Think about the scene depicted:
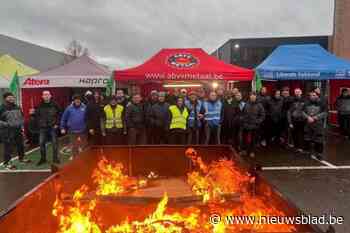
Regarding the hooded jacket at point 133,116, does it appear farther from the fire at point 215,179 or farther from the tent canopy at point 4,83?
the tent canopy at point 4,83

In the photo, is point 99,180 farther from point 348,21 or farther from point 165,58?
point 348,21

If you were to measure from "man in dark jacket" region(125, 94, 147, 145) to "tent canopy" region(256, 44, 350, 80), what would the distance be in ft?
12.6

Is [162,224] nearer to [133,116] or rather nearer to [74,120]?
[133,116]

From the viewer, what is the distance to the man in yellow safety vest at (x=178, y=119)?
26.5ft

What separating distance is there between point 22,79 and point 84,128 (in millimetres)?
3907

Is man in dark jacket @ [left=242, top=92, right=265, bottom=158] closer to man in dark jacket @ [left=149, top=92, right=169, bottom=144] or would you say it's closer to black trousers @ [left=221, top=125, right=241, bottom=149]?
black trousers @ [left=221, top=125, right=241, bottom=149]

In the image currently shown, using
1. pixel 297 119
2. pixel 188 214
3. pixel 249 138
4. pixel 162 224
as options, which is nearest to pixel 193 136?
Answer: pixel 249 138

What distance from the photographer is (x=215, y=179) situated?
5250 millimetres

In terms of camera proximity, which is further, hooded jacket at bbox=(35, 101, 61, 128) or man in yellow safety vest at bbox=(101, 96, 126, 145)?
man in yellow safety vest at bbox=(101, 96, 126, 145)

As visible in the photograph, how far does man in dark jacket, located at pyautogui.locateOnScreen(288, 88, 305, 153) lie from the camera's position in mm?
9039

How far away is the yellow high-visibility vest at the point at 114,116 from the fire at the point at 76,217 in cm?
426

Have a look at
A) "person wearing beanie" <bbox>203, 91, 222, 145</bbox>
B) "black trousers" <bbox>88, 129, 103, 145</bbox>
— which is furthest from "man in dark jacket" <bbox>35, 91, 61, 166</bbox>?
"person wearing beanie" <bbox>203, 91, 222, 145</bbox>

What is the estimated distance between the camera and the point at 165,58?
380 inches

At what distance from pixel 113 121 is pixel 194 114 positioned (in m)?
2.12
